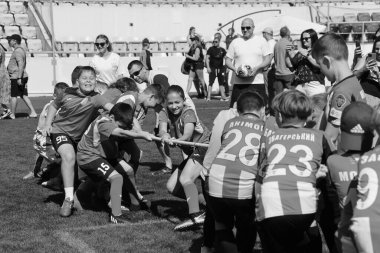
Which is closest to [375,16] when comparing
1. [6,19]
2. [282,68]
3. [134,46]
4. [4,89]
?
[134,46]

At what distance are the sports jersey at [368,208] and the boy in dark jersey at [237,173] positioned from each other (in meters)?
1.50

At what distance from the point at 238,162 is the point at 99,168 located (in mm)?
2381

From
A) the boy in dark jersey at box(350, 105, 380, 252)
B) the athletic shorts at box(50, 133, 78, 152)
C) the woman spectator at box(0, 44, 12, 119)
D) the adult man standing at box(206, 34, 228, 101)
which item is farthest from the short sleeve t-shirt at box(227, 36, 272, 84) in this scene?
the adult man standing at box(206, 34, 228, 101)

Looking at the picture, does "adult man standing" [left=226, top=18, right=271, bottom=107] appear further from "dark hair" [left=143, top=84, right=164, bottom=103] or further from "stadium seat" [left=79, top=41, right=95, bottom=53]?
"stadium seat" [left=79, top=41, right=95, bottom=53]

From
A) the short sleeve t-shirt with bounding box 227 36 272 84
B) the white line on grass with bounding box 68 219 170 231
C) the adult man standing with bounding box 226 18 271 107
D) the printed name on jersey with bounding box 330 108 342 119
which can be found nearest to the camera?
the printed name on jersey with bounding box 330 108 342 119

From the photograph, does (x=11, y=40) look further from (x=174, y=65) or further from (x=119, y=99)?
(x=119, y=99)

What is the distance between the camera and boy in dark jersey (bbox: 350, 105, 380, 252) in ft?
12.8

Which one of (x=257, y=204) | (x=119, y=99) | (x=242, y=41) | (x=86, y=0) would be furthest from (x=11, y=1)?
(x=257, y=204)

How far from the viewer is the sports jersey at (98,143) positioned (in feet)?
24.4

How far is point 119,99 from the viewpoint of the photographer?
8.14m

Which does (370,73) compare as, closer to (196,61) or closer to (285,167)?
(285,167)

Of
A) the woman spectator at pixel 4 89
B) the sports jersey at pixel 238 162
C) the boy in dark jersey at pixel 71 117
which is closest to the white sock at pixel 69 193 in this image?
the boy in dark jersey at pixel 71 117

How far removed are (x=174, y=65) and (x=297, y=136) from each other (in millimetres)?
19826

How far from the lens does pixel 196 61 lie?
21609 mm
